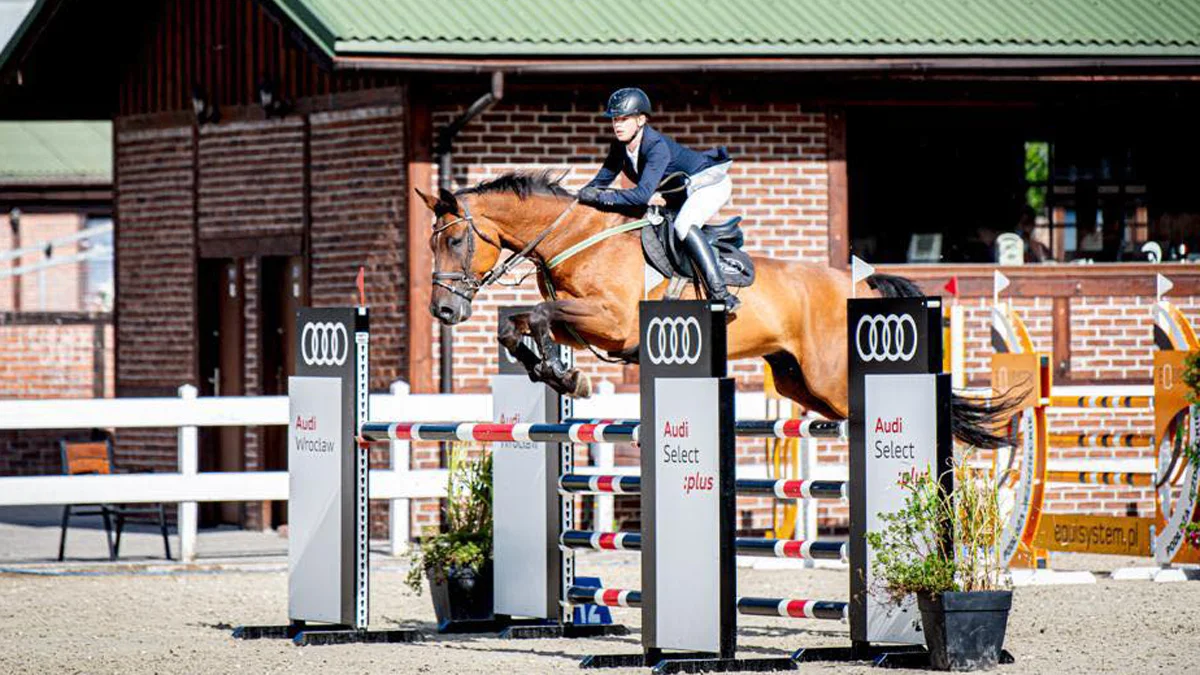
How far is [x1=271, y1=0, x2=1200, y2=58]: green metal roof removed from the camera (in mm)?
15836

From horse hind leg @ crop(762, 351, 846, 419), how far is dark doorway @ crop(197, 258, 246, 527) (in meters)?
7.51

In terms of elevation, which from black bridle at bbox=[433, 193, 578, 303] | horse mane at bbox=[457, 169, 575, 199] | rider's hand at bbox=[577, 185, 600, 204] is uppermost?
horse mane at bbox=[457, 169, 575, 199]

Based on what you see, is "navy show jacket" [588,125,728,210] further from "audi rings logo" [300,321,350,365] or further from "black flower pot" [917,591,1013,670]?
"black flower pot" [917,591,1013,670]

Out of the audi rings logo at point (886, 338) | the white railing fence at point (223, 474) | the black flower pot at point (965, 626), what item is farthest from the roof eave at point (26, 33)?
the black flower pot at point (965, 626)

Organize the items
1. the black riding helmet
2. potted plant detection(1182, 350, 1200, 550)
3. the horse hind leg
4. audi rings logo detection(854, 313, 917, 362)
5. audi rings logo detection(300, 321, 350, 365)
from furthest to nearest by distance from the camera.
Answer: potted plant detection(1182, 350, 1200, 550), the horse hind leg, the black riding helmet, audi rings logo detection(300, 321, 350, 365), audi rings logo detection(854, 313, 917, 362)

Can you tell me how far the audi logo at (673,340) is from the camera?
29.8ft

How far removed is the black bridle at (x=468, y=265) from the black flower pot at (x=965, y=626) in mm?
2941

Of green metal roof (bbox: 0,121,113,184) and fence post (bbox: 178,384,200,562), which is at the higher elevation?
green metal roof (bbox: 0,121,113,184)

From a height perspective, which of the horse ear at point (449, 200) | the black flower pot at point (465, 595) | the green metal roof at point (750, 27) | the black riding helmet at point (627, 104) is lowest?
the black flower pot at point (465, 595)

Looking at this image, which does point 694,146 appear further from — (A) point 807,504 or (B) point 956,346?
(A) point 807,504

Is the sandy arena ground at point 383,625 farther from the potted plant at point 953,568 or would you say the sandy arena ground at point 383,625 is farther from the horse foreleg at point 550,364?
the horse foreleg at point 550,364

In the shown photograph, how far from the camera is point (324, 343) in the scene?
10.8 metres

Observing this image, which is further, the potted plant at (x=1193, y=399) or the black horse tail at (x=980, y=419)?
the potted plant at (x=1193, y=399)

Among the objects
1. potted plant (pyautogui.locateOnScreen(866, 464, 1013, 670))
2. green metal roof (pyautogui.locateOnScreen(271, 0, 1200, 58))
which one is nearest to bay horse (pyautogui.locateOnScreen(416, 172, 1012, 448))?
potted plant (pyautogui.locateOnScreen(866, 464, 1013, 670))
